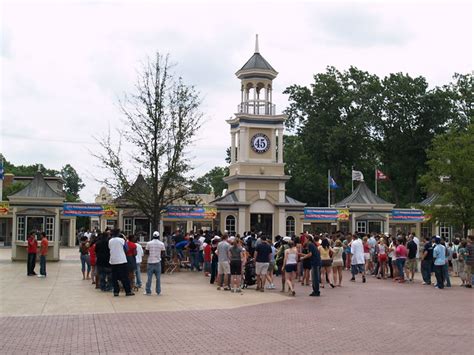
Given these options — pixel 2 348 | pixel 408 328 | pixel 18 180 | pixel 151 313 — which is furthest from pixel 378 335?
pixel 18 180

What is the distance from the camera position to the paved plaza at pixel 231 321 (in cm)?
1093

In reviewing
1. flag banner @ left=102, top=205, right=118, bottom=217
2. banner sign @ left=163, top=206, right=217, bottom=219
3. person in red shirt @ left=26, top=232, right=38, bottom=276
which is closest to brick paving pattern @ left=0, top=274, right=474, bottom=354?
person in red shirt @ left=26, top=232, right=38, bottom=276

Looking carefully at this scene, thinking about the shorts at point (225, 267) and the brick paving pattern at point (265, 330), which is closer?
the brick paving pattern at point (265, 330)

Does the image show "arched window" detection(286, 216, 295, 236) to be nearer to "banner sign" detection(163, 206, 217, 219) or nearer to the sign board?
"banner sign" detection(163, 206, 217, 219)

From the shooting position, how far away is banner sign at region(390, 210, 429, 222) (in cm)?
4244

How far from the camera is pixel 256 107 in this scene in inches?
1711

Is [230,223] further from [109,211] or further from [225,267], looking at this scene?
[225,267]

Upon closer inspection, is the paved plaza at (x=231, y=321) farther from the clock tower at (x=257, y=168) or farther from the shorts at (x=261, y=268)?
the clock tower at (x=257, y=168)

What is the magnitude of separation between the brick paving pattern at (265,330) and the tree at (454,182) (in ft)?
55.0

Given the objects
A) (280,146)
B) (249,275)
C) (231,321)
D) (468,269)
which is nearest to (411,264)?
(468,269)

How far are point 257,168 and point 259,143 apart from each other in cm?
172

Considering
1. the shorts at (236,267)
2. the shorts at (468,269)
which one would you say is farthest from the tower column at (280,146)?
the shorts at (236,267)

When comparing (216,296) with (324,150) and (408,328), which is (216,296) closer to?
(408,328)

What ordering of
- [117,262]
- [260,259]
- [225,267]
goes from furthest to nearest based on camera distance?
[225,267], [260,259], [117,262]
